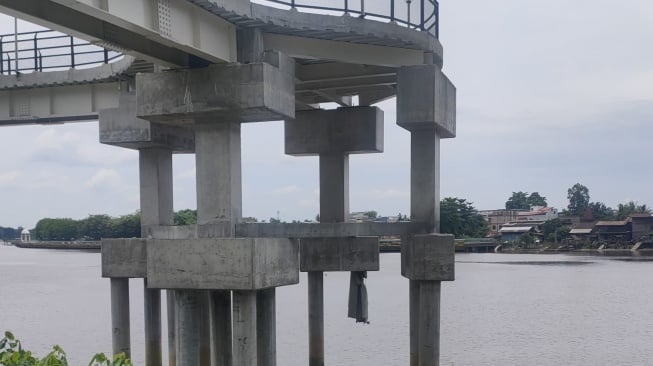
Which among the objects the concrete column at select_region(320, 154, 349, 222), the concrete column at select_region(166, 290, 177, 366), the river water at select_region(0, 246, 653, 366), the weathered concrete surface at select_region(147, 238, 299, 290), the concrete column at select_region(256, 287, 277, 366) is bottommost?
the river water at select_region(0, 246, 653, 366)

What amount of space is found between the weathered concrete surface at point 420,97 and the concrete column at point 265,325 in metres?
6.56

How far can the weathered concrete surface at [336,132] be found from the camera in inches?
1113

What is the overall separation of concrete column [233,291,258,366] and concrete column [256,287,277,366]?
216cm

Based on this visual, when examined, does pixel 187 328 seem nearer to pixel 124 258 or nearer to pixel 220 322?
pixel 220 322

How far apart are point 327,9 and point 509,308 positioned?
142 feet

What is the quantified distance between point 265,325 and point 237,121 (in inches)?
211

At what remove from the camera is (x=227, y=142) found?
63.9 ft

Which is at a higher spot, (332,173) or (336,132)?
(336,132)

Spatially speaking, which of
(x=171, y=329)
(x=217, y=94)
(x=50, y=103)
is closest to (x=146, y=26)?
(x=217, y=94)

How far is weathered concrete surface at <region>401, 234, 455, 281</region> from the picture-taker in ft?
72.6

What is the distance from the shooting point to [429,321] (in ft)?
73.7

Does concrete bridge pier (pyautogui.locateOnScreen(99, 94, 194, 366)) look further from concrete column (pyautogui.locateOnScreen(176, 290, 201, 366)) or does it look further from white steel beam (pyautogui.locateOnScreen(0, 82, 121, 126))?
concrete column (pyautogui.locateOnScreen(176, 290, 201, 366))

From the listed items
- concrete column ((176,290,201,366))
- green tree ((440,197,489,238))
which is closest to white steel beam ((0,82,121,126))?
concrete column ((176,290,201,366))

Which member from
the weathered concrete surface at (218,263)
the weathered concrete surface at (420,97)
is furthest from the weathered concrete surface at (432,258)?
the weathered concrete surface at (218,263)
